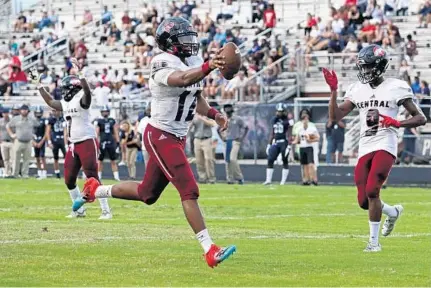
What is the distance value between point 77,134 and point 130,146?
13.5 meters

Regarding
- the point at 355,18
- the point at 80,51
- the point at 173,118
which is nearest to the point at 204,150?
the point at 355,18

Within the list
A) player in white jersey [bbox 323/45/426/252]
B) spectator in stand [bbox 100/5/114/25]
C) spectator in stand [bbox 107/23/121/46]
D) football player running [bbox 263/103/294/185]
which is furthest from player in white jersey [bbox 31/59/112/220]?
spectator in stand [bbox 100/5/114/25]

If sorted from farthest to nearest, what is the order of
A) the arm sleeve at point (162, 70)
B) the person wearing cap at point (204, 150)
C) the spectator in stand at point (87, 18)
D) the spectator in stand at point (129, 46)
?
the spectator in stand at point (87, 18), the spectator in stand at point (129, 46), the person wearing cap at point (204, 150), the arm sleeve at point (162, 70)

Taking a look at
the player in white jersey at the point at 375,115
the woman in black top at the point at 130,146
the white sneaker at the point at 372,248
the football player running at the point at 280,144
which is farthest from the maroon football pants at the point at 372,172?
the woman in black top at the point at 130,146

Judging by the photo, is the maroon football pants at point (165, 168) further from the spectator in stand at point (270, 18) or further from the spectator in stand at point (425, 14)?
the spectator in stand at point (270, 18)

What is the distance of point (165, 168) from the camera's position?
10422mm

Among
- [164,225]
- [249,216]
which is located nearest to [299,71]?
[249,216]

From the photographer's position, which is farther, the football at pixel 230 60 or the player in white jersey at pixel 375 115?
the player in white jersey at pixel 375 115

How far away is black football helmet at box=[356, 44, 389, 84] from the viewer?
1207 centimetres

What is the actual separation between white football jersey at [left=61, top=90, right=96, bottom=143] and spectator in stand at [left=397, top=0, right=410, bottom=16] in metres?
19.5

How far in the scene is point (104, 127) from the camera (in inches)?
1139

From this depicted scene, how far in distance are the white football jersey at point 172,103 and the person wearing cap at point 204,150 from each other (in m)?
16.7

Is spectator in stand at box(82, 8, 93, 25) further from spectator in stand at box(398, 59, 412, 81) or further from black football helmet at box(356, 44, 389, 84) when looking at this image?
black football helmet at box(356, 44, 389, 84)

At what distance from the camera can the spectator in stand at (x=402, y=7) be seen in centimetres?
3406
